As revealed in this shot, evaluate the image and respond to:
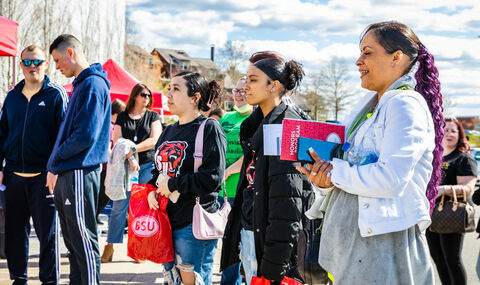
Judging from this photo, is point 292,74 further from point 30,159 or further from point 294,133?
point 30,159

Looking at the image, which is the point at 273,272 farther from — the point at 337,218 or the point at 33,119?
the point at 33,119

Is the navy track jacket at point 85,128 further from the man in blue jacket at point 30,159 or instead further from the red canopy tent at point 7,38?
the red canopy tent at point 7,38

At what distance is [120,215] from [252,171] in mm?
3885

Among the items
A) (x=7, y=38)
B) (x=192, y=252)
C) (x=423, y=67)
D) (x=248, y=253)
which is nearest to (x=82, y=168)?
(x=192, y=252)

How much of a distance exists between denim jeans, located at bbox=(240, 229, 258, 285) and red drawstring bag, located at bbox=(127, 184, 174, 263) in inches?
24.0

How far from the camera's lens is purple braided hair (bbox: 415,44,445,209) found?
269cm

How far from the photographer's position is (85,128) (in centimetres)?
478

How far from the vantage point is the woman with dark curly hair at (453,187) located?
565 cm

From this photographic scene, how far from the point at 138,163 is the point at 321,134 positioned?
209 inches

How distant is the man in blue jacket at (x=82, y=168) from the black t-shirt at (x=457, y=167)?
323cm

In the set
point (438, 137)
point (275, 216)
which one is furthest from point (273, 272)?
point (438, 137)

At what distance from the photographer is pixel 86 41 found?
29.4 m

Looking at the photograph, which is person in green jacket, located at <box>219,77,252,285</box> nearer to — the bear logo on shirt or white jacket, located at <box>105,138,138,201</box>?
white jacket, located at <box>105,138,138,201</box>

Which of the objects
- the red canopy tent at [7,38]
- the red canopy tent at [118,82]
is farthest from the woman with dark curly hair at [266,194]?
the red canopy tent at [118,82]
